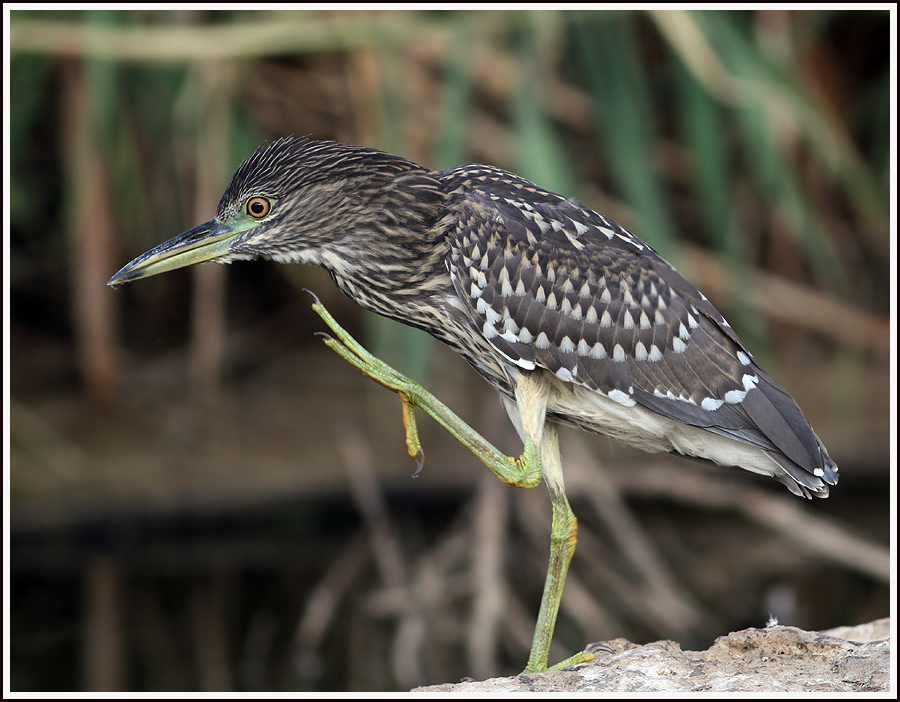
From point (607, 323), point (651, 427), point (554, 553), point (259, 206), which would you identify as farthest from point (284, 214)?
point (554, 553)

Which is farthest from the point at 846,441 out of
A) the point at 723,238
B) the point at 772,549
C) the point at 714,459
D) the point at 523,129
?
the point at 714,459

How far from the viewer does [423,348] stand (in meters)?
6.33

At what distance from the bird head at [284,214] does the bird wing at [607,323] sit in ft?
1.19

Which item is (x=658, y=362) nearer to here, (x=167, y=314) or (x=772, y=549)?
(x=772, y=549)

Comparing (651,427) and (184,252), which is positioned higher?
(184,252)

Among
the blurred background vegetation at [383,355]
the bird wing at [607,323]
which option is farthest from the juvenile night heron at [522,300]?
the blurred background vegetation at [383,355]

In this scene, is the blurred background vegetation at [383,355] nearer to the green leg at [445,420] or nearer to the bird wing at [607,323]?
the bird wing at [607,323]

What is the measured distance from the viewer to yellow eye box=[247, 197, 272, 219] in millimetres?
3822

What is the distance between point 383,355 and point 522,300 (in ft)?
12.4

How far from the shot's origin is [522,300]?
144 inches

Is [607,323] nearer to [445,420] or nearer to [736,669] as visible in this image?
[445,420]

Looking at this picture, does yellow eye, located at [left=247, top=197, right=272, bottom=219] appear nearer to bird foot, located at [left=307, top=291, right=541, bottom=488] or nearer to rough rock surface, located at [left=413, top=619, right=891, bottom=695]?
bird foot, located at [left=307, top=291, right=541, bottom=488]

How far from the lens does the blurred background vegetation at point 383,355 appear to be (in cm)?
703

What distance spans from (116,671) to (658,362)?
4784 mm
